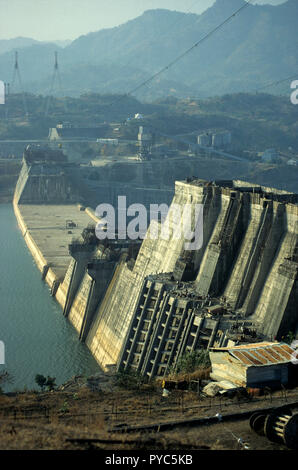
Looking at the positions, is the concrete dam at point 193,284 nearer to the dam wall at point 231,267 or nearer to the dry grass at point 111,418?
the dam wall at point 231,267

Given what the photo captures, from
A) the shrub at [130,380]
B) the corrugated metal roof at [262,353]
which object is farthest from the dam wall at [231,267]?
the shrub at [130,380]

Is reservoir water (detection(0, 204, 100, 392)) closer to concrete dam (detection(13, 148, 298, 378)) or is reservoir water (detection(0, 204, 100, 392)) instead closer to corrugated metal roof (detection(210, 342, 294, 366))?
concrete dam (detection(13, 148, 298, 378))

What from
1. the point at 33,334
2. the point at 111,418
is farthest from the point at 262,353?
the point at 33,334

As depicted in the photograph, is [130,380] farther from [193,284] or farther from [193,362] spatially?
[193,284]

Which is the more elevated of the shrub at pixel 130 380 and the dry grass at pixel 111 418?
the dry grass at pixel 111 418

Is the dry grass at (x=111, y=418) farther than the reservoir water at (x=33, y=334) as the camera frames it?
No
